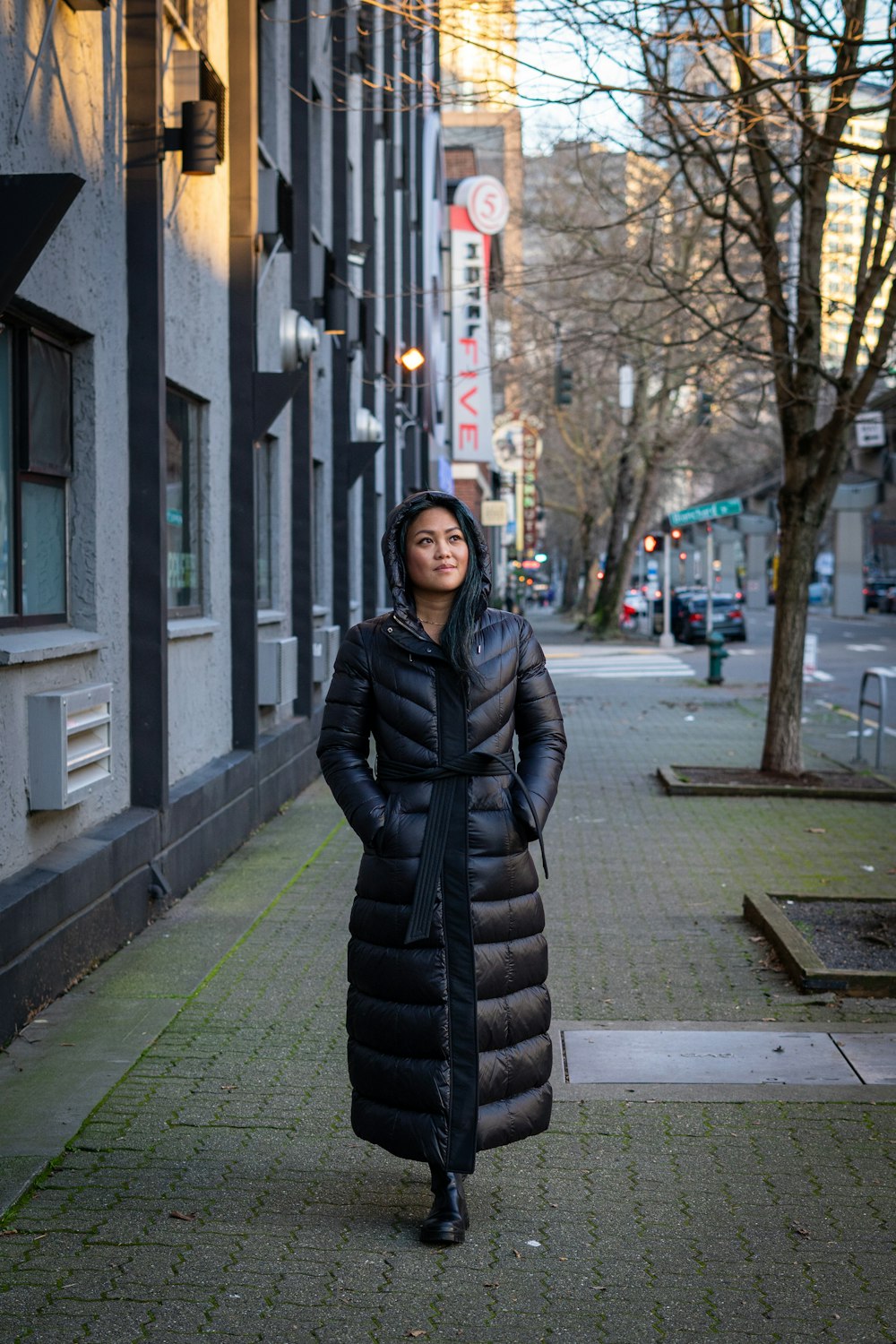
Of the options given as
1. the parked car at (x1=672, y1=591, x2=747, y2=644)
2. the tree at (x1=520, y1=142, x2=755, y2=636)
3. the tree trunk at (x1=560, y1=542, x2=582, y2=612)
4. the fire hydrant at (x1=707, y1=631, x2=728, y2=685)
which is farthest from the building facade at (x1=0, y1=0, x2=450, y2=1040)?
the tree trunk at (x1=560, y1=542, x2=582, y2=612)

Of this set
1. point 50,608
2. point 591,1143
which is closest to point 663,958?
point 591,1143

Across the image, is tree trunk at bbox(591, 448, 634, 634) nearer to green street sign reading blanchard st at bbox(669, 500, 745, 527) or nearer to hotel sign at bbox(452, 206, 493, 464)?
hotel sign at bbox(452, 206, 493, 464)

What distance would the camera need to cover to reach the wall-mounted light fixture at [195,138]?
9.38 metres

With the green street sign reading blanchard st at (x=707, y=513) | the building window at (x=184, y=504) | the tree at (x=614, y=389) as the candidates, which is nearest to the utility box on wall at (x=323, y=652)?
the building window at (x=184, y=504)

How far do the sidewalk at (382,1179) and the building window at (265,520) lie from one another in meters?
5.81

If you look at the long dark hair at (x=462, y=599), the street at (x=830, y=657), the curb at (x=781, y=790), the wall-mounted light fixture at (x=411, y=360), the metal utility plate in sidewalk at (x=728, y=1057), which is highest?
the wall-mounted light fixture at (x=411, y=360)

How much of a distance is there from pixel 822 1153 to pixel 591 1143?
0.70 meters

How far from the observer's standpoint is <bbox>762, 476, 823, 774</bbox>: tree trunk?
14492mm

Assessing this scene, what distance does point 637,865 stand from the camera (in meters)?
10.5

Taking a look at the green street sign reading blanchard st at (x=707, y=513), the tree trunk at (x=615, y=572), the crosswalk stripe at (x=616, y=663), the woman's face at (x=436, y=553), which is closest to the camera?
the woman's face at (x=436, y=553)

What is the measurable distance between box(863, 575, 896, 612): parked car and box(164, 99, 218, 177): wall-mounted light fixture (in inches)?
2891

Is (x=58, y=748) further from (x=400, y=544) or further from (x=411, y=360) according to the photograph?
(x=411, y=360)

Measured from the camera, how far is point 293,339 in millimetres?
13133

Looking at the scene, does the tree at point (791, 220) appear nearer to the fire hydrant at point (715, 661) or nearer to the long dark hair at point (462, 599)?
the long dark hair at point (462, 599)
